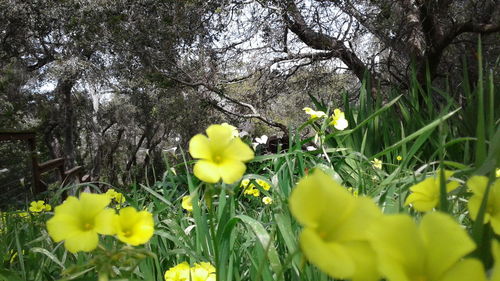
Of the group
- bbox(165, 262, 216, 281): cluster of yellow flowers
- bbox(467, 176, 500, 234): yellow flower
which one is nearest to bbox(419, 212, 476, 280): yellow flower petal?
bbox(467, 176, 500, 234): yellow flower

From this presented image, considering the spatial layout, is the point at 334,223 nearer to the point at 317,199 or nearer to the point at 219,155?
the point at 317,199

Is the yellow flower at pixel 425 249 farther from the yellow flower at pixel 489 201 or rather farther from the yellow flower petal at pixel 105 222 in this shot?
the yellow flower petal at pixel 105 222

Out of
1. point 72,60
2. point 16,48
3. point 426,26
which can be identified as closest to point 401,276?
point 426,26

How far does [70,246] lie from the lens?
385 mm

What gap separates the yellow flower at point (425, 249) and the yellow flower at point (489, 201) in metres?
0.10

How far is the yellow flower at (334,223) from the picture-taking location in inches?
8.9

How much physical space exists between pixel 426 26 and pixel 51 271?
16.2 feet

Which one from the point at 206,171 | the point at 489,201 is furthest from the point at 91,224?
Answer: the point at 489,201

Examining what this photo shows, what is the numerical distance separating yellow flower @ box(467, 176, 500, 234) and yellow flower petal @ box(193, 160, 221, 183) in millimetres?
226

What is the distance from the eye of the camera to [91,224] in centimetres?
42

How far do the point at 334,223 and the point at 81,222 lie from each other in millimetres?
291

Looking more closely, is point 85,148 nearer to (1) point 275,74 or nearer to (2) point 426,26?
(1) point 275,74

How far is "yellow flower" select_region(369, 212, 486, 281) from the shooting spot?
223 mm

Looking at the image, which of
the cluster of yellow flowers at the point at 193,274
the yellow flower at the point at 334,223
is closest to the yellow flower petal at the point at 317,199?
the yellow flower at the point at 334,223
